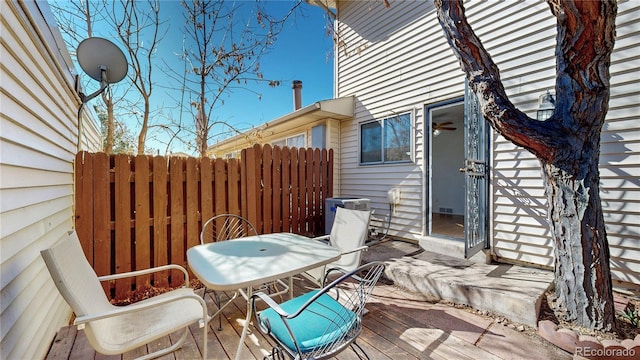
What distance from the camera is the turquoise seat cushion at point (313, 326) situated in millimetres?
1395

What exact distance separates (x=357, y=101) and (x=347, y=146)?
3.28 feet

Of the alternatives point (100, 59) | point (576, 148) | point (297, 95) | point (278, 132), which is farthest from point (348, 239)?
point (297, 95)

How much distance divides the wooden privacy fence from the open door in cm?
280

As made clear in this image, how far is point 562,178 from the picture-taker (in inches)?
82.8

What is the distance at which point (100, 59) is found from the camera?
283 centimetres

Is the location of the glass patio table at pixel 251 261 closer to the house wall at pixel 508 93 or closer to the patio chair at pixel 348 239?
the patio chair at pixel 348 239

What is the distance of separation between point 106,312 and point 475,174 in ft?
12.3

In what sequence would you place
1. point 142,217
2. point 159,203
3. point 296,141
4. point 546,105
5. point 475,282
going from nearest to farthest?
1. point 475,282
2. point 546,105
3. point 142,217
4. point 159,203
5. point 296,141

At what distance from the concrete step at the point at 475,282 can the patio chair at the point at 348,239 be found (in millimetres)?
914

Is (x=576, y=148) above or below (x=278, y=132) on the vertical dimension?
below

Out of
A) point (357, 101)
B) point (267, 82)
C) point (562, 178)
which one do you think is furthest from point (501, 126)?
point (267, 82)

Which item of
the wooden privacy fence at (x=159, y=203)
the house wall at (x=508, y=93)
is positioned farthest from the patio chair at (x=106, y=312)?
the house wall at (x=508, y=93)

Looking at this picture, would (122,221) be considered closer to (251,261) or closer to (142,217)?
(142,217)

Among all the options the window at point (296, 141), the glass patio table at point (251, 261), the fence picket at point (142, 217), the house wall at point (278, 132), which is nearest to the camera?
the glass patio table at point (251, 261)
